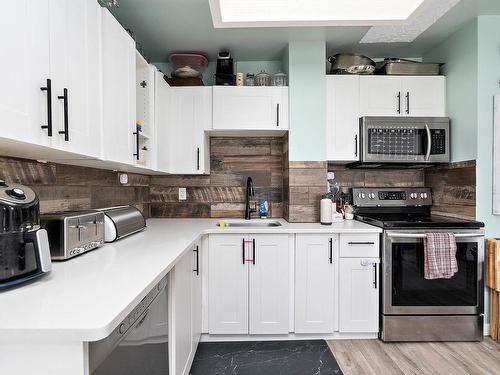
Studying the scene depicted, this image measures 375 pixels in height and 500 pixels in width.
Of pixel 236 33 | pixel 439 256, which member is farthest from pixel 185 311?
pixel 236 33

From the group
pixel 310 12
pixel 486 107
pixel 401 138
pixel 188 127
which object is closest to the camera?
pixel 310 12

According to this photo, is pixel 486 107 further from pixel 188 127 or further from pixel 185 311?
pixel 185 311

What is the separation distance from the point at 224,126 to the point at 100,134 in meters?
1.34

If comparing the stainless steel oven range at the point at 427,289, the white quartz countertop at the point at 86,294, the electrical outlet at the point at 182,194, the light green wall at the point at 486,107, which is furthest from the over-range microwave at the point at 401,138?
the white quartz countertop at the point at 86,294

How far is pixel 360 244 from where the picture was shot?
2.28m

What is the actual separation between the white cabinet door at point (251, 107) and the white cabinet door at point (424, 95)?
109cm

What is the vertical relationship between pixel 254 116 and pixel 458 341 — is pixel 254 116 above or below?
above

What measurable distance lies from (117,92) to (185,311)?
4.20 ft

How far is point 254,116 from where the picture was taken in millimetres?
2611

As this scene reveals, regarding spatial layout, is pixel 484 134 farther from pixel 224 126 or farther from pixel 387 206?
pixel 224 126

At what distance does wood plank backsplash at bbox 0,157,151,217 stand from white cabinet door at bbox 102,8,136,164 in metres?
0.34

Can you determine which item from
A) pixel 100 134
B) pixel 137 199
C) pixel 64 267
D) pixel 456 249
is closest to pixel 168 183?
pixel 137 199

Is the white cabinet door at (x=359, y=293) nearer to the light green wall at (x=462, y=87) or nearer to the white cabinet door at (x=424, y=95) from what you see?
the light green wall at (x=462, y=87)

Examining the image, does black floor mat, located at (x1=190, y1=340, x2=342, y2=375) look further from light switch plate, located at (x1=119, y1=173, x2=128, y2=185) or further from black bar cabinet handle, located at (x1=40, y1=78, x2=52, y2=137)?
black bar cabinet handle, located at (x1=40, y1=78, x2=52, y2=137)
